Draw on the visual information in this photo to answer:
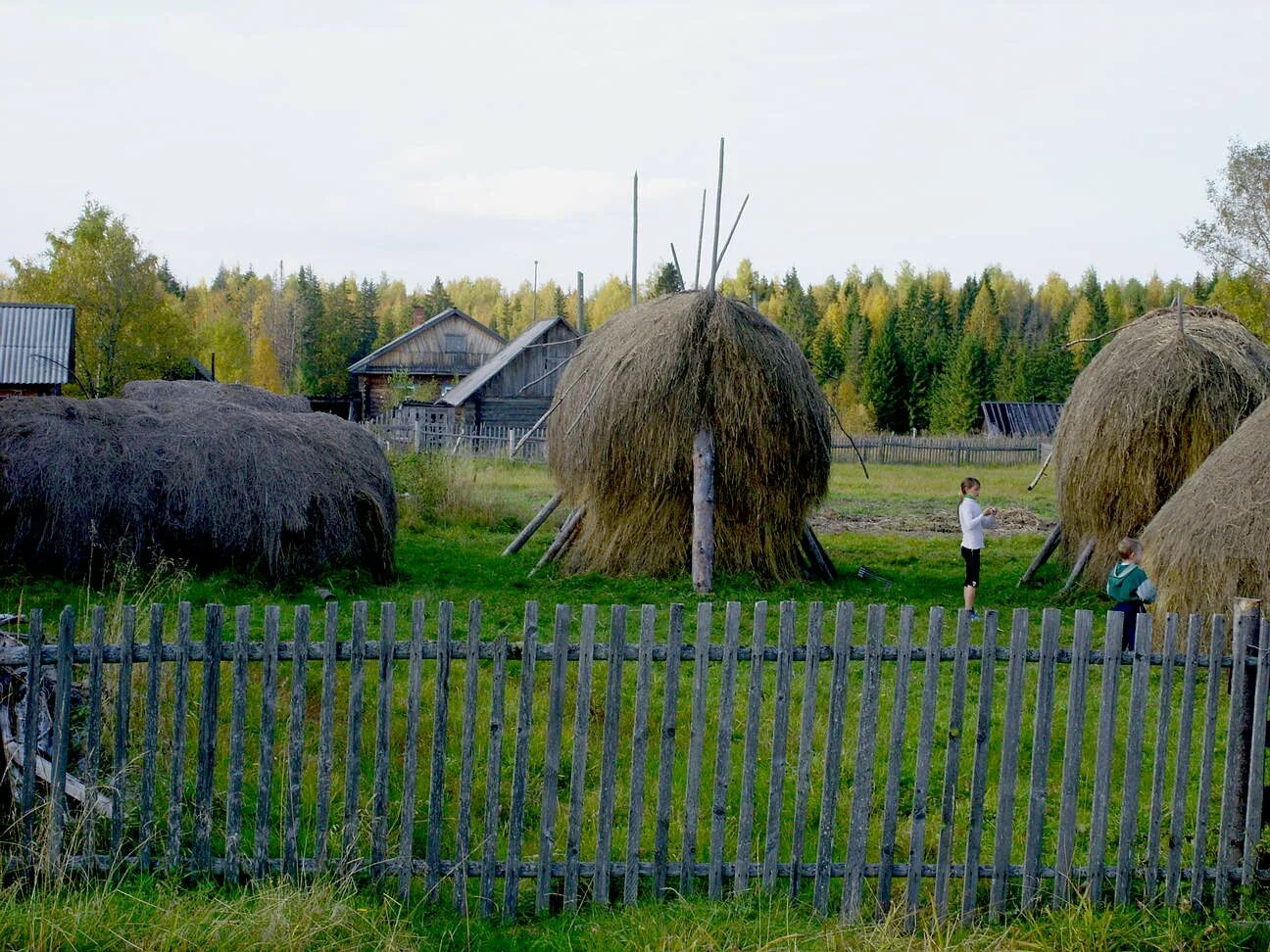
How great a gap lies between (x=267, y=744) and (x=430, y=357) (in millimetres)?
49559

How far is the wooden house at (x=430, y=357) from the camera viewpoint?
53.0 meters

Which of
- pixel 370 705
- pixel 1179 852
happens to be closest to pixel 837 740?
pixel 1179 852

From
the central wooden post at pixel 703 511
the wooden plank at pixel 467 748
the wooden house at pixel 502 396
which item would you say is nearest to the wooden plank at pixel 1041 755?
the wooden plank at pixel 467 748

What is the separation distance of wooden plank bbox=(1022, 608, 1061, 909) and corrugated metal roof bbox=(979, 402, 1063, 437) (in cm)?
5694

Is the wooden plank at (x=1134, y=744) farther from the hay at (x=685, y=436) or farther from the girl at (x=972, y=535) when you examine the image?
the hay at (x=685, y=436)

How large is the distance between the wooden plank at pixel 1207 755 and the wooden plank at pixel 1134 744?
0.89ft

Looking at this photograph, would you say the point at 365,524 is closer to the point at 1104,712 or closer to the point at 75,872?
the point at 75,872

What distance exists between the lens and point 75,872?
5.08m

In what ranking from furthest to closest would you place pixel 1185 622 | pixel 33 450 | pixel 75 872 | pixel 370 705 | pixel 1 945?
pixel 33 450, pixel 1185 622, pixel 370 705, pixel 75 872, pixel 1 945

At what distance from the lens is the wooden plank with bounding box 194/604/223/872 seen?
5055 mm

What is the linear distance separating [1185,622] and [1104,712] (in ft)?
16.1

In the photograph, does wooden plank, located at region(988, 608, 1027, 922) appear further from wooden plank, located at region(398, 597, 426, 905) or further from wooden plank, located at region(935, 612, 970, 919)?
wooden plank, located at region(398, 597, 426, 905)

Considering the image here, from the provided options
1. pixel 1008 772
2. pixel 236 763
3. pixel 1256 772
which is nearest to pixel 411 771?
pixel 236 763

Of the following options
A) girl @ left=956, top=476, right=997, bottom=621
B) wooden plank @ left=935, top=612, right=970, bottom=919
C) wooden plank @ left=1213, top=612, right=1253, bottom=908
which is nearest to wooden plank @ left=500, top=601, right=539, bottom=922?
wooden plank @ left=935, top=612, right=970, bottom=919
